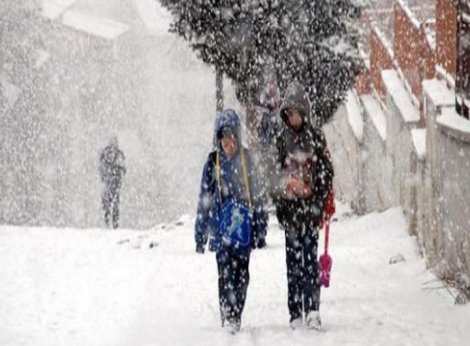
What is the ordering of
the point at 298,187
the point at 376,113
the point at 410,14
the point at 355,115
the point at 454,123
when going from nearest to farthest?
the point at 298,187 < the point at 454,123 < the point at 410,14 < the point at 376,113 < the point at 355,115

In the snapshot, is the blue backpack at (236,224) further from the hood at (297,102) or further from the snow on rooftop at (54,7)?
the snow on rooftop at (54,7)

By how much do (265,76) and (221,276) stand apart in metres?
8.82

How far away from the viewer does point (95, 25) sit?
47.8 m

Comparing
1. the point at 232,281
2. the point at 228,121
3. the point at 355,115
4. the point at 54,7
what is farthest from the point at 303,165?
the point at 54,7

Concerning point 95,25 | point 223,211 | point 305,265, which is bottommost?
point 305,265

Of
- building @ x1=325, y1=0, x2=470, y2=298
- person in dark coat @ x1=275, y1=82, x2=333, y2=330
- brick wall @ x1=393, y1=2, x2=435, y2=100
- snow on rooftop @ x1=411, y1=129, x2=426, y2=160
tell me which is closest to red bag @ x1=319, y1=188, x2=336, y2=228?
person in dark coat @ x1=275, y1=82, x2=333, y2=330

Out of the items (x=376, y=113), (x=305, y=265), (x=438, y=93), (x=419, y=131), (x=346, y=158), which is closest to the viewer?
(x=305, y=265)

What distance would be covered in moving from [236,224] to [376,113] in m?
8.90

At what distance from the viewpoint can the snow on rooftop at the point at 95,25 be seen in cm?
4691

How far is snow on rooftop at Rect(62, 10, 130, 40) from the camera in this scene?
1847 inches

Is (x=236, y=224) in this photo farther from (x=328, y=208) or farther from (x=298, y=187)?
(x=328, y=208)

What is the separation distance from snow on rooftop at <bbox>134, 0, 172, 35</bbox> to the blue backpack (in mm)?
40613

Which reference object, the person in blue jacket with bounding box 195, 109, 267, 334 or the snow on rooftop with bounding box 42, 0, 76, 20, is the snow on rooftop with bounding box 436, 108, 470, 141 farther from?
the snow on rooftop with bounding box 42, 0, 76, 20

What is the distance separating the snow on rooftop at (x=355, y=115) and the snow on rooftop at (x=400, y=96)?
3618mm
